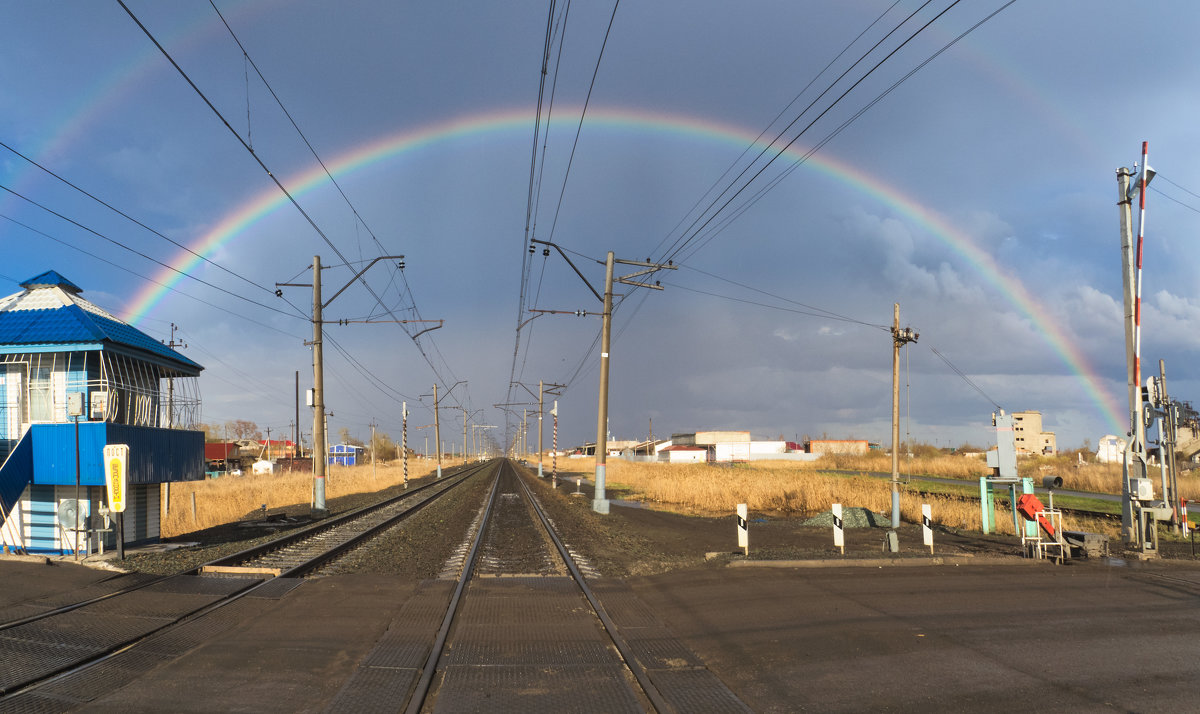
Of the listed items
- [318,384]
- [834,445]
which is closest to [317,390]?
[318,384]

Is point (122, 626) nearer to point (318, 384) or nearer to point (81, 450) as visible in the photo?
point (81, 450)

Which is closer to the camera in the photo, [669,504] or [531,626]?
[531,626]

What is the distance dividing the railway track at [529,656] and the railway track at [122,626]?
241 cm

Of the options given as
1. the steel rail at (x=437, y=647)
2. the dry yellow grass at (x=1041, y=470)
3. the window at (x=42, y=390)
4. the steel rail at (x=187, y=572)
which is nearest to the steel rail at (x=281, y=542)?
the steel rail at (x=187, y=572)

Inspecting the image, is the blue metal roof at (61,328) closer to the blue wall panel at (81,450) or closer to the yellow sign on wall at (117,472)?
the blue wall panel at (81,450)

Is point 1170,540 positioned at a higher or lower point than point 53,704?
lower

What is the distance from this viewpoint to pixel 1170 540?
21.2 meters

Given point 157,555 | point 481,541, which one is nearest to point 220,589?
point 157,555

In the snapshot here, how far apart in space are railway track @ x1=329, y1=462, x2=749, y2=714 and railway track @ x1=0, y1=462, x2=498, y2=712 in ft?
7.91

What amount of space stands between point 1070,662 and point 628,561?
9606 mm

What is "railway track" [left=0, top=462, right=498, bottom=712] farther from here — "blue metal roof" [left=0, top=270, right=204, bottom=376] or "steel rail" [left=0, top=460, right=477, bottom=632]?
"blue metal roof" [left=0, top=270, right=204, bottom=376]

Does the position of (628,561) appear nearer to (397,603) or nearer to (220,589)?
(397,603)

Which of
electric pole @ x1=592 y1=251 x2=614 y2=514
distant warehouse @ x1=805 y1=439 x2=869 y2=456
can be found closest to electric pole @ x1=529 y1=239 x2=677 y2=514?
electric pole @ x1=592 y1=251 x2=614 y2=514

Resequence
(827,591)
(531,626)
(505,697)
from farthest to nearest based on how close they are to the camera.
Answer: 1. (827,591)
2. (531,626)
3. (505,697)
